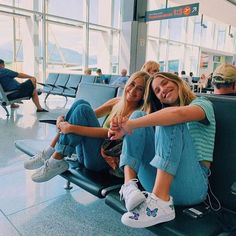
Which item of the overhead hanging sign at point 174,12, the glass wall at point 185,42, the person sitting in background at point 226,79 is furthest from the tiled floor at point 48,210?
the glass wall at point 185,42

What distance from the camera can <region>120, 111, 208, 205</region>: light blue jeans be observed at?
1.12 meters

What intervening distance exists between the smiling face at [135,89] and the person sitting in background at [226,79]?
29.1 inches

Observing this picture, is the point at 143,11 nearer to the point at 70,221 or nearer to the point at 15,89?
the point at 15,89

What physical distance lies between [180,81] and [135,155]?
43cm

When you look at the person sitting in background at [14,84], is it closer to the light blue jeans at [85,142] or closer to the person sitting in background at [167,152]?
the light blue jeans at [85,142]

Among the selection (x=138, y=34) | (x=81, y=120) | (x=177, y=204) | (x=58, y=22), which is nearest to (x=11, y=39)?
(x=58, y=22)

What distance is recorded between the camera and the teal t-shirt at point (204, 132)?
121 cm

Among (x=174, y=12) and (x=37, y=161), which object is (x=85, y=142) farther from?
(x=174, y=12)

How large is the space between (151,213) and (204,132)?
0.45m

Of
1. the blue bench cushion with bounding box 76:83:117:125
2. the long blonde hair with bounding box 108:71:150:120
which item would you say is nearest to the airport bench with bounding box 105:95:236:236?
the long blonde hair with bounding box 108:71:150:120

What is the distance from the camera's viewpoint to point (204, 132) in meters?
1.25

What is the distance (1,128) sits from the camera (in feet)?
Result: 13.0

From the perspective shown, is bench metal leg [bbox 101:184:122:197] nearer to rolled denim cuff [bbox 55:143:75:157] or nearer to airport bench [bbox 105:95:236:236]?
airport bench [bbox 105:95:236:236]

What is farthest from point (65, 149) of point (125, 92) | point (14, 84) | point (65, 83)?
point (65, 83)
